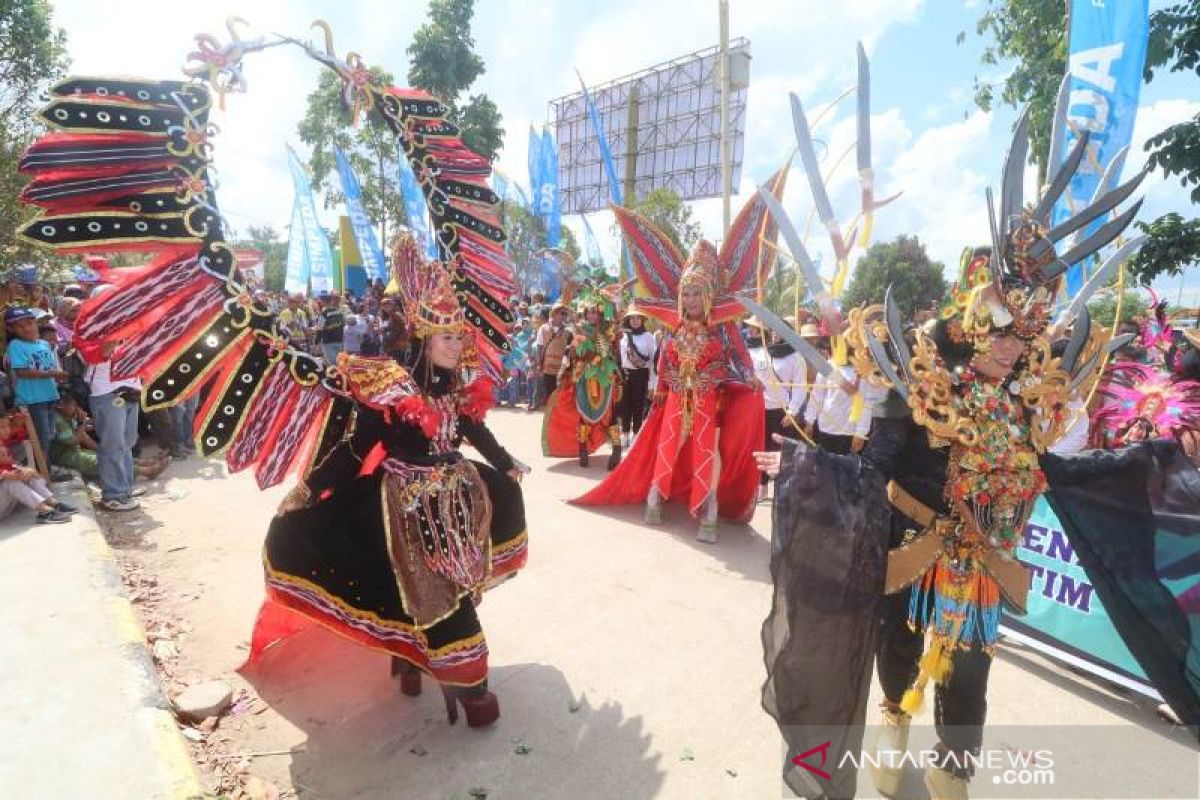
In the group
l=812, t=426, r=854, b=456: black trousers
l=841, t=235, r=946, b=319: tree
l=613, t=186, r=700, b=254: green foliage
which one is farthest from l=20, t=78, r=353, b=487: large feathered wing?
l=841, t=235, r=946, b=319: tree

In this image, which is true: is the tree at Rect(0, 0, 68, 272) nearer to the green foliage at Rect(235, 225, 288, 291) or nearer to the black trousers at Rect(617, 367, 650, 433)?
the black trousers at Rect(617, 367, 650, 433)

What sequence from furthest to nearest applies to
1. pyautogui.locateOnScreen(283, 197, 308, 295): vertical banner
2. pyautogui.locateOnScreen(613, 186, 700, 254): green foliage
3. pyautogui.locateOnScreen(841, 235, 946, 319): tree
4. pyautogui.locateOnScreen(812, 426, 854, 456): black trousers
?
pyautogui.locateOnScreen(841, 235, 946, 319): tree, pyautogui.locateOnScreen(613, 186, 700, 254): green foliage, pyautogui.locateOnScreen(283, 197, 308, 295): vertical banner, pyautogui.locateOnScreen(812, 426, 854, 456): black trousers

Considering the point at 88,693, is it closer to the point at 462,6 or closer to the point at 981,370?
the point at 981,370

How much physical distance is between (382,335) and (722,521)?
335cm

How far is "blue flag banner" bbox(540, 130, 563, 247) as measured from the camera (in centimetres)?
1697

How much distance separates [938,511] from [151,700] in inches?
116

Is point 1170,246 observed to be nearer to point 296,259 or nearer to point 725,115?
point 725,115

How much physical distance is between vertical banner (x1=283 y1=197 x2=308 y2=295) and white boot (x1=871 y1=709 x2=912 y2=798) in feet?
Result: 51.6

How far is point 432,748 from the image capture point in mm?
2553

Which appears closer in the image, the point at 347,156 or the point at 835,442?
the point at 835,442

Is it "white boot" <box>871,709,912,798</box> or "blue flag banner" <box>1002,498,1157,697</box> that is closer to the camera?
"white boot" <box>871,709,912,798</box>

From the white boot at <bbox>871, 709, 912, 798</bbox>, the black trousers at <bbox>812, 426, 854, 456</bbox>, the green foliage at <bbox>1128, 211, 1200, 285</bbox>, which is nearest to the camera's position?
the white boot at <bbox>871, 709, 912, 798</bbox>

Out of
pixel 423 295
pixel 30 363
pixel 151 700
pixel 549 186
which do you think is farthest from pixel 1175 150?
pixel 549 186

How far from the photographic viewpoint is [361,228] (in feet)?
50.5
